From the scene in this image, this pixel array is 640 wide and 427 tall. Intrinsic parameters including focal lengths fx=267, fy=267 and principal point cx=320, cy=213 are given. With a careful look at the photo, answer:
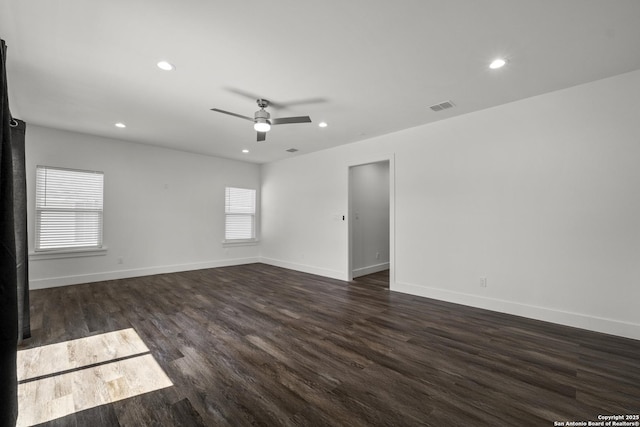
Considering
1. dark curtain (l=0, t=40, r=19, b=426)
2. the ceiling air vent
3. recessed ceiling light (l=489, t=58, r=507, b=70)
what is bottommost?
dark curtain (l=0, t=40, r=19, b=426)

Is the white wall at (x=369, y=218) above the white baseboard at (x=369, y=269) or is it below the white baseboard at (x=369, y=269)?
above

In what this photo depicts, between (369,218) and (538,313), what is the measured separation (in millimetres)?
3444

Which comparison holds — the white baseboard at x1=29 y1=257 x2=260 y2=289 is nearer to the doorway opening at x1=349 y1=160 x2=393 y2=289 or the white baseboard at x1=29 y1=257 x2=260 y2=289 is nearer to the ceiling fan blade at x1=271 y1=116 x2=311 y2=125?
the doorway opening at x1=349 y1=160 x2=393 y2=289

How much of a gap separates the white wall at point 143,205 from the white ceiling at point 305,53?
103 cm

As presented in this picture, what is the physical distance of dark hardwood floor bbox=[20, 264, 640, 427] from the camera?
1721 millimetres

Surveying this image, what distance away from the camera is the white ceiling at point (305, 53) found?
6.51 feet

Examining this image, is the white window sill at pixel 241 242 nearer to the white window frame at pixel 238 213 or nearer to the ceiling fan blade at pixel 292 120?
the white window frame at pixel 238 213

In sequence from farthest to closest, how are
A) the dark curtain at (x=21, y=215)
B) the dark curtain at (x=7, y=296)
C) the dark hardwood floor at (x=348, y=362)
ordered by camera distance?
the dark curtain at (x=21, y=215) < the dark hardwood floor at (x=348, y=362) < the dark curtain at (x=7, y=296)

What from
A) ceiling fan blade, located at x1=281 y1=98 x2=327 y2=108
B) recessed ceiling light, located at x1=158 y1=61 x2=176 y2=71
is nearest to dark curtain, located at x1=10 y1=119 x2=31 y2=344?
recessed ceiling light, located at x1=158 y1=61 x2=176 y2=71

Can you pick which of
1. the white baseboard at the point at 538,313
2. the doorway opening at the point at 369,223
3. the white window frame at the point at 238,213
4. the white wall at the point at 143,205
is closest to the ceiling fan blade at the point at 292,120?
the doorway opening at the point at 369,223

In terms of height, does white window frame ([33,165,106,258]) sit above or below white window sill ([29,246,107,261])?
above

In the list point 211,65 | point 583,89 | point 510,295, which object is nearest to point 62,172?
point 211,65

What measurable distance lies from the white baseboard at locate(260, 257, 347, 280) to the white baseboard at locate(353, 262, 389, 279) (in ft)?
1.29

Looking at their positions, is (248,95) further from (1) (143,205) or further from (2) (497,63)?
(1) (143,205)
